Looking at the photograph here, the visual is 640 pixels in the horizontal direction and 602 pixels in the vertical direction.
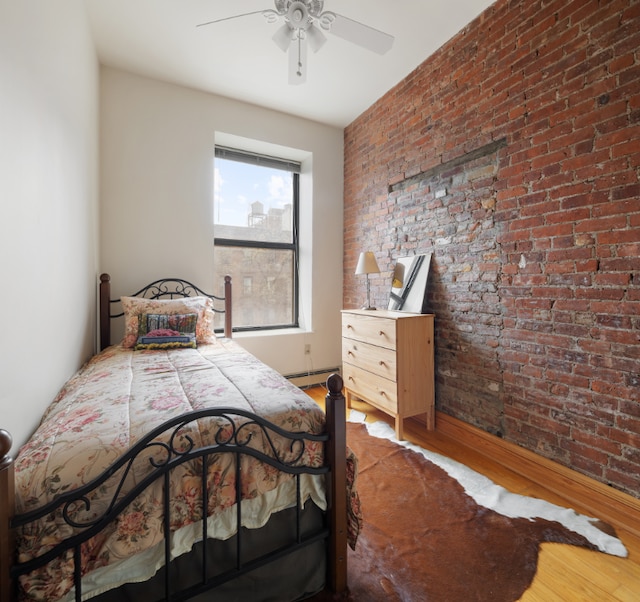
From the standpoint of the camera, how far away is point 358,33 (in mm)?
1802

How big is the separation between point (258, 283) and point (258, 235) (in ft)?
1.71

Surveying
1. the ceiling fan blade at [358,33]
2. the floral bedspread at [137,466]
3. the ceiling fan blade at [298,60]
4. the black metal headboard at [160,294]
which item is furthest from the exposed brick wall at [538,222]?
the black metal headboard at [160,294]

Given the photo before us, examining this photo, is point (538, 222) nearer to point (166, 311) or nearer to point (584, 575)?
point (584, 575)

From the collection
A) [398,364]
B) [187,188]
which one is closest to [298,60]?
[187,188]

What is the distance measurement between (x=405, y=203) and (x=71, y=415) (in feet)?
8.60

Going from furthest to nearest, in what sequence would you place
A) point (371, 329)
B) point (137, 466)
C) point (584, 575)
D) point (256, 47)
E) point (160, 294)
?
point (160, 294), point (371, 329), point (256, 47), point (584, 575), point (137, 466)

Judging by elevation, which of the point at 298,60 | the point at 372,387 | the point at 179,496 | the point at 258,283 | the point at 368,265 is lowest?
the point at 372,387

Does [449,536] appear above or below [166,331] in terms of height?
below

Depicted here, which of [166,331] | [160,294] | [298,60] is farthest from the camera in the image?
[160,294]

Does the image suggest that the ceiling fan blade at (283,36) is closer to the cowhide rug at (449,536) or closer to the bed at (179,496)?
the bed at (179,496)

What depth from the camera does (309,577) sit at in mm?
1136

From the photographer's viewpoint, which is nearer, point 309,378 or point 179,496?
point 179,496

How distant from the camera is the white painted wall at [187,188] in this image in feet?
8.78

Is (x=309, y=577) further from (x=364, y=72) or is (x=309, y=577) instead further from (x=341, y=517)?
(x=364, y=72)
